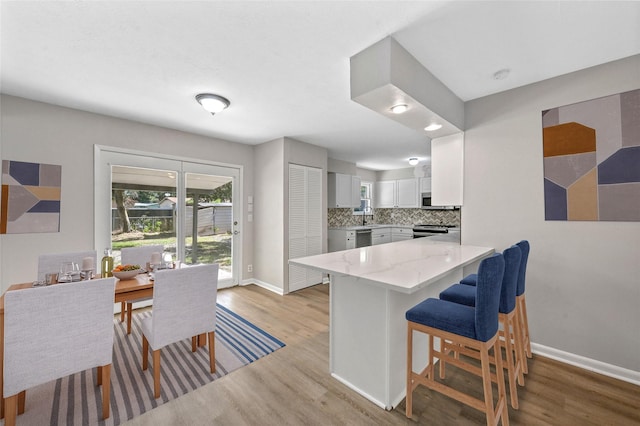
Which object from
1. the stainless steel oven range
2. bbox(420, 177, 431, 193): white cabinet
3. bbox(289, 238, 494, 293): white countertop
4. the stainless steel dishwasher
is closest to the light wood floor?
bbox(289, 238, 494, 293): white countertop

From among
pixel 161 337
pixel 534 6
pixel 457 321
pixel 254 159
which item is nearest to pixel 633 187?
pixel 534 6

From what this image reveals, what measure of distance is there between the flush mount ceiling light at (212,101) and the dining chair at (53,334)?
1853mm

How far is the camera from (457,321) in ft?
4.80

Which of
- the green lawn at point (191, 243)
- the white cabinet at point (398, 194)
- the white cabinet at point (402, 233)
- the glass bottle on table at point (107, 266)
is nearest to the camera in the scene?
the glass bottle on table at point (107, 266)

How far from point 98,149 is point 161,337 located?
2.53 metres

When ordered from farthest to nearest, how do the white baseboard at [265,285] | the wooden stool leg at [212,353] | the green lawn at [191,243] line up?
the white baseboard at [265,285], the green lawn at [191,243], the wooden stool leg at [212,353]

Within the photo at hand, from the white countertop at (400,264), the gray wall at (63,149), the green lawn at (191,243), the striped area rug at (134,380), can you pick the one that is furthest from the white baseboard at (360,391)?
the gray wall at (63,149)

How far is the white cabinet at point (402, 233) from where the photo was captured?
623 centimetres

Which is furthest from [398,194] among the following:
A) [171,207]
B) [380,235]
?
[171,207]

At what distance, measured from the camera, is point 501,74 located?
7.34 feet

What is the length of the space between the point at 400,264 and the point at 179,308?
5.49 ft

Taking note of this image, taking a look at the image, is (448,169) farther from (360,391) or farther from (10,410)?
(10,410)

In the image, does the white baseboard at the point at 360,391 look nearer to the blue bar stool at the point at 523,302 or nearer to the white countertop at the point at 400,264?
the white countertop at the point at 400,264

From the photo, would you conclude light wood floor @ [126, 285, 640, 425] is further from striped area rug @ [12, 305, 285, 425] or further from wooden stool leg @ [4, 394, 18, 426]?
wooden stool leg @ [4, 394, 18, 426]
